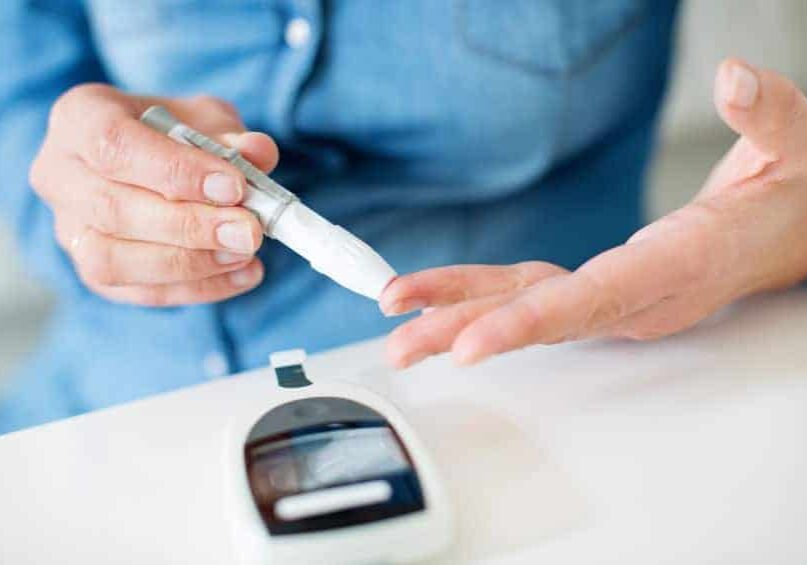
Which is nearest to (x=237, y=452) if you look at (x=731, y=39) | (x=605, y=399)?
(x=605, y=399)

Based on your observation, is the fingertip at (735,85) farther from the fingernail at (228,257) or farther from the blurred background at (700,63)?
the blurred background at (700,63)

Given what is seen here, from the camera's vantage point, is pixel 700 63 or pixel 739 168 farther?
pixel 700 63

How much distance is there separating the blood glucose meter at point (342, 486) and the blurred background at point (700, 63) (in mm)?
702

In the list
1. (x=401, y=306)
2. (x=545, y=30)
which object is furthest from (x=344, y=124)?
(x=401, y=306)

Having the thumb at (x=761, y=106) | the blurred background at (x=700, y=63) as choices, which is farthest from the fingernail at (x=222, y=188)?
the blurred background at (x=700, y=63)

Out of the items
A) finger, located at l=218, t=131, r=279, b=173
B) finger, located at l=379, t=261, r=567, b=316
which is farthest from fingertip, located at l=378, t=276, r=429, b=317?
finger, located at l=218, t=131, r=279, b=173

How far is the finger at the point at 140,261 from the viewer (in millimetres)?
509

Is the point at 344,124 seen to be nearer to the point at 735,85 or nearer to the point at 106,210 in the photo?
the point at 106,210

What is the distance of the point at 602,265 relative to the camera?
43 centimetres

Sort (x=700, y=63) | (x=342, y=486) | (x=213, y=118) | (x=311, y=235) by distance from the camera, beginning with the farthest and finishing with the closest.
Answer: (x=700, y=63) < (x=213, y=118) < (x=311, y=235) < (x=342, y=486)

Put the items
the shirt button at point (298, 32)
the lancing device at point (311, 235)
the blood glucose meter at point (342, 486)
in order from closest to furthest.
→ the blood glucose meter at point (342, 486)
the lancing device at point (311, 235)
the shirt button at point (298, 32)

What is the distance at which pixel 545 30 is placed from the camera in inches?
25.5

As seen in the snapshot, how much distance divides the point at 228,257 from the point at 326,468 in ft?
0.55

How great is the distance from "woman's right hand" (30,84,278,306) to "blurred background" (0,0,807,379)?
20.2 inches
